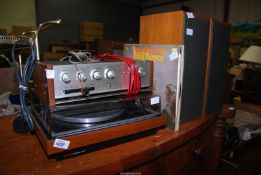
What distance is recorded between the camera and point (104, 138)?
0.63 m

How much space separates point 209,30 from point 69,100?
0.67 metres

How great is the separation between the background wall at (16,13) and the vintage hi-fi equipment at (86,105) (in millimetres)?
3841

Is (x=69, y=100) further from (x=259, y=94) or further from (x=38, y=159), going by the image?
(x=259, y=94)

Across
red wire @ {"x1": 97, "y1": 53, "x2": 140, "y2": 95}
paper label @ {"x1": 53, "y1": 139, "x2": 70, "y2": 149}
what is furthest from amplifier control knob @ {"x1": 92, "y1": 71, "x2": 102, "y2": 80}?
paper label @ {"x1": 53, "y1": 139, "x2": 70, "y2": 149}

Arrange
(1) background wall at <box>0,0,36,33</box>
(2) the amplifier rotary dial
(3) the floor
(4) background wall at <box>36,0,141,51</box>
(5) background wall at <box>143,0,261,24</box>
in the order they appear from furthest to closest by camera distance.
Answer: (4) background wall at <box>36,0,141,51</box>, (5) background wall at <box>143,0,261,24</box>, (1) background wall at <box>0,0,36,33</box>, (3) the floor, (2) the amplifier rotary dial

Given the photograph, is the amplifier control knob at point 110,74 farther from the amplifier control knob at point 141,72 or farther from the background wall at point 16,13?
the background wall at point 16,13

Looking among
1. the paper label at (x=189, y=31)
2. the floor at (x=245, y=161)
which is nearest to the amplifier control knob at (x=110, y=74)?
the paper label at (x=189, y=31)

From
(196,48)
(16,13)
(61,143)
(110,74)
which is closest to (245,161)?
(196,48)

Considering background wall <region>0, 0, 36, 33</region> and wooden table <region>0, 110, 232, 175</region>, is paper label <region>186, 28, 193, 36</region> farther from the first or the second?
background wall <region>0, 0, 36, 33</region>

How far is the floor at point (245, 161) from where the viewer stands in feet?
5.25

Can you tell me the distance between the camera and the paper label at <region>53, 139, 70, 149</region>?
56cm

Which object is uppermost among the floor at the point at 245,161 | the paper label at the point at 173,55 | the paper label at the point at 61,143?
the paper label at the point at 173,55

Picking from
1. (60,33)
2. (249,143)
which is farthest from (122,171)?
(60,33)

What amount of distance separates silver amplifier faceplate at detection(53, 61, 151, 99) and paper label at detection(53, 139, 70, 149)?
0.43 feet
